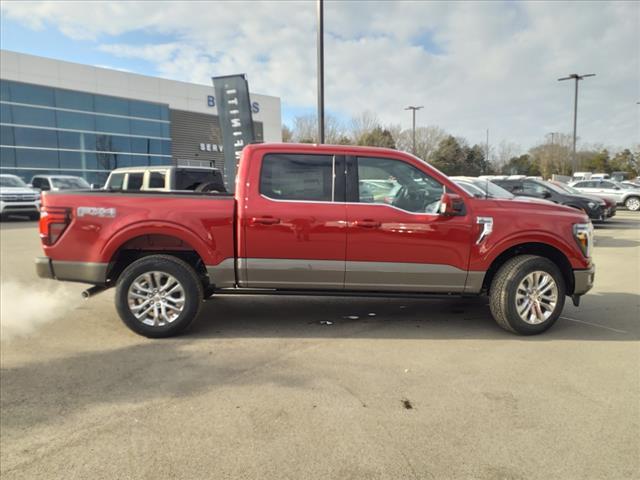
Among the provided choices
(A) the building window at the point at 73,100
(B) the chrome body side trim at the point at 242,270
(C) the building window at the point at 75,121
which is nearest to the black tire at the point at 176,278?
(B) the chrome body side trim at the point at 242,270

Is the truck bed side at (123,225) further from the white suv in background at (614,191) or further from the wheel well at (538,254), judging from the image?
the white suv in background at (614,191)

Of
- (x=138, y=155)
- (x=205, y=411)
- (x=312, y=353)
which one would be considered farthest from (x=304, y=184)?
(x=138, y=155)

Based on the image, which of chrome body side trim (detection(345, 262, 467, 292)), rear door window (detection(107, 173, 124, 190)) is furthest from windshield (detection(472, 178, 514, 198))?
rear door window (detection(107, 173, 124, 190))

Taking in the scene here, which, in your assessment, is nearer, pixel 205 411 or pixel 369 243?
pixel 205 411

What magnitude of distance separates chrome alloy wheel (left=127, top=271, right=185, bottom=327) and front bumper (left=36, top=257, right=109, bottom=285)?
38cm

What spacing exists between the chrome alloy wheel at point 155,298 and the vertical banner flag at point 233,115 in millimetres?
8754

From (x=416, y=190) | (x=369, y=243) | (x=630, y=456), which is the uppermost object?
(x=416, y=190)

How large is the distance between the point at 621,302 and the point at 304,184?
4.86 metres

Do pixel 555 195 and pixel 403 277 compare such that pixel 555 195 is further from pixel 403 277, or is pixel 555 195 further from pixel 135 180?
pixel 135 180

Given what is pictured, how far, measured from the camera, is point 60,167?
97.5ft

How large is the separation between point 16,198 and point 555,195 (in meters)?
19.9

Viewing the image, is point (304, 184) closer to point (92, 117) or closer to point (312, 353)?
point (312, 353)

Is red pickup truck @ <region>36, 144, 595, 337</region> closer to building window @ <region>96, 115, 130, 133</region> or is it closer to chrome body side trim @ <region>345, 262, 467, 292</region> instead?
chrome body side trim @ <region>345, 262, 467, 292</region>

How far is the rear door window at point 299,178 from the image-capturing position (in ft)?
16.0
